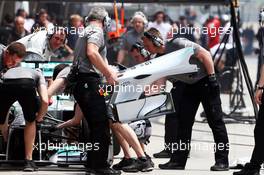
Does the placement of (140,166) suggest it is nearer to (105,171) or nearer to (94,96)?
(105,171)

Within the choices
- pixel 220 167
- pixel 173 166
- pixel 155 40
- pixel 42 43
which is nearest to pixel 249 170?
pixel 220 167

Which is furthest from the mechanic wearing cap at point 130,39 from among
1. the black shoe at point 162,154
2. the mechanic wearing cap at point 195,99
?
the mechanic wearing cap at point 195,99

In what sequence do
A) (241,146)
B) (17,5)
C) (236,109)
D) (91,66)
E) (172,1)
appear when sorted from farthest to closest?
(17,5) < (236,109) < (172,1) < (241,146) < (91,66)

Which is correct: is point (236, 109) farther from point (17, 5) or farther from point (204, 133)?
point (17, 5)

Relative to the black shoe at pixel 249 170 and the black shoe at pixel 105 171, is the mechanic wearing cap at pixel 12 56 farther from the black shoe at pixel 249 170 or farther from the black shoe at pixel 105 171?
the black shoe at pixel 249 170

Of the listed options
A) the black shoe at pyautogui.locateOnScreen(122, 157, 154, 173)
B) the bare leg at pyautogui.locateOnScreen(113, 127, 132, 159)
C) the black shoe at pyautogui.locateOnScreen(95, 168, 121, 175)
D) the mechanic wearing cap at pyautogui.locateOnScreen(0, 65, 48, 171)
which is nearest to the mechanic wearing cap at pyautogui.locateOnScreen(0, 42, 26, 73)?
the mechanic wearing cap at pyautogui.locateOnScreen(0, 65, 48, 171)

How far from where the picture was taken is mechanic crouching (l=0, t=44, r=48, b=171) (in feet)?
31.0

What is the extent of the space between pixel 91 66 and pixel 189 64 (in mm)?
1111

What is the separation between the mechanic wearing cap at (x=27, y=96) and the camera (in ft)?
31.0

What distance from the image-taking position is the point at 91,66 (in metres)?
9.18

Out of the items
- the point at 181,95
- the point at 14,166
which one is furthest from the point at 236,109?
the point at 14,166

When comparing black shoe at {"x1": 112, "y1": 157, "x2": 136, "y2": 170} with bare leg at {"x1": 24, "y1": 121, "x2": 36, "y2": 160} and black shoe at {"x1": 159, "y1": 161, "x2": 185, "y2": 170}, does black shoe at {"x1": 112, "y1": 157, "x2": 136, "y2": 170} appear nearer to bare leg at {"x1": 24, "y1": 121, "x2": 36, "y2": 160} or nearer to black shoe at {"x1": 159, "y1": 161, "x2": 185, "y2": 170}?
black shoe at {"x1": 159, "y1": 161, "x2": 185, "y2": 170}

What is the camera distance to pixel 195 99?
392 inches

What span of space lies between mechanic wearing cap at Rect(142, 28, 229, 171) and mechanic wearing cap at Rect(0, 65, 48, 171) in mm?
1327
